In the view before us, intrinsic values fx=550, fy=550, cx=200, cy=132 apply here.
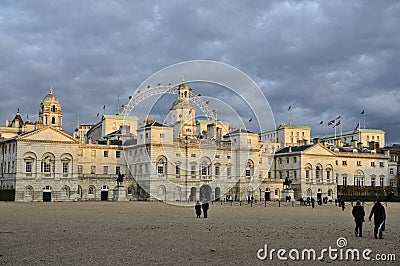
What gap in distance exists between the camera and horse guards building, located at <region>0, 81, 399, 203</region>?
77125mm

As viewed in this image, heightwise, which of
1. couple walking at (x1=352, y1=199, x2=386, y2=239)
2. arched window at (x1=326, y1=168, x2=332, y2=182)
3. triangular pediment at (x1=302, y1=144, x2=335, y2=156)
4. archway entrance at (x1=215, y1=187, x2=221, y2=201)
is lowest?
archway entrance at (x1=215, y1=187, x2=221, y2=201)

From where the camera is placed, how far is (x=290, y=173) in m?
98.8

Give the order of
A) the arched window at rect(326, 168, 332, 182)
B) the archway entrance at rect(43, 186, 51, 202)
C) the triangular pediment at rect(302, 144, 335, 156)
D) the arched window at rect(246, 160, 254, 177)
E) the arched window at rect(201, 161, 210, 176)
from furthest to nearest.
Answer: the arched window at rect(326, 168, 332, 182) → the triangular pediment at rect(302, 144, 335, 156) → the arched window at rect(246, 160, 254, 177) → the arched window at rect(201, 161, 210, 176) → the archway entrance at rect(43, 186, 51, 202)

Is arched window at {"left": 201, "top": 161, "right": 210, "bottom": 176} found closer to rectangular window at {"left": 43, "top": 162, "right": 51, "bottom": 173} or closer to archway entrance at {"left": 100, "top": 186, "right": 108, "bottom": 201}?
archway entrance at {"left": 100, "top": 186, "right": 108, "bottom": 201}

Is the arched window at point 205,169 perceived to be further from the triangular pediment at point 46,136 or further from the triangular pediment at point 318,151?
the triangular pediment at point 46,136

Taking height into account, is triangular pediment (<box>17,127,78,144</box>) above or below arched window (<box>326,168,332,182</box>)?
above

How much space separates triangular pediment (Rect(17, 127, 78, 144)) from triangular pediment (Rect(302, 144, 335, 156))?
135ft

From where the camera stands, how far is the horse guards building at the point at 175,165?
7712 cm

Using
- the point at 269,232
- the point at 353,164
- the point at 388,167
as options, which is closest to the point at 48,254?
the point at 269,232

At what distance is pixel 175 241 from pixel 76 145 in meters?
61.7

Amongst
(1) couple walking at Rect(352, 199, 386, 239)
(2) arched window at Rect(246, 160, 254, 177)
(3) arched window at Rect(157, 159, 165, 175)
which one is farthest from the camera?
(2) arched window at Rect(246, 160, 254, 177)

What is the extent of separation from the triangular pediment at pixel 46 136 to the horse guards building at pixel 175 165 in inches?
5.4

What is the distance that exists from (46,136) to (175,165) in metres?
19.8

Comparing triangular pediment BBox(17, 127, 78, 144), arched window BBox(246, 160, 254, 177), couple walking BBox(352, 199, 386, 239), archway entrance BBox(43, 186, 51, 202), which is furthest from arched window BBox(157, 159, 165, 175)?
couple walking BBox(352, 199, 386, 239)
